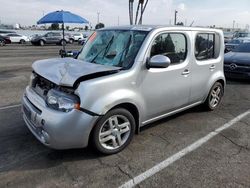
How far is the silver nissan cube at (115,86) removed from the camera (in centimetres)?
331

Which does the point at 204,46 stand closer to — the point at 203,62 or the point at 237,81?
the point at 203,62

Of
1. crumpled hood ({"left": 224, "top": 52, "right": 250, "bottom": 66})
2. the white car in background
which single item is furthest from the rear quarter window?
the white car in background

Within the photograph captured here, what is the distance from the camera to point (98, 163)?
3559 mm

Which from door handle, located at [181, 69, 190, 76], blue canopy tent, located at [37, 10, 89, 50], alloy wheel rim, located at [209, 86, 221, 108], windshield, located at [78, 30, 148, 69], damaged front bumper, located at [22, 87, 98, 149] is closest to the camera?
damaged front bumper, located at [22, 87, 98, 149]

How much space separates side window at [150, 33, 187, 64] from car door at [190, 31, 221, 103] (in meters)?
0.34

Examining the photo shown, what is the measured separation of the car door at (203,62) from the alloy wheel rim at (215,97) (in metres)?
0.40

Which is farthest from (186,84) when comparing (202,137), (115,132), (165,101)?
(115,132)

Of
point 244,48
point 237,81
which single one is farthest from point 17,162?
point 244,48

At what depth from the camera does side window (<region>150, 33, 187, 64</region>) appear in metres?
4.19

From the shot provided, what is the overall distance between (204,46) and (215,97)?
128 centimetres

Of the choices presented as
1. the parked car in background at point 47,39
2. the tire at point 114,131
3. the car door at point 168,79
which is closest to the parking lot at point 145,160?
the tire at point 114,131

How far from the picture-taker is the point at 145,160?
3.66 metres

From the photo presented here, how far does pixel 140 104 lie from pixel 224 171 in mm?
1422

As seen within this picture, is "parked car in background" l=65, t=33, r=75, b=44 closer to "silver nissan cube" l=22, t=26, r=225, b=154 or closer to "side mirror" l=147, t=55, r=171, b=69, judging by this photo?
"silver nissan cube" l=22, t=26, r=225, b=154
